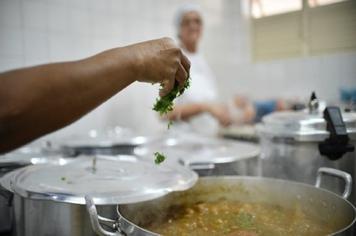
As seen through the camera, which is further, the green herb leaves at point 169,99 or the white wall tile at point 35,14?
the white wall tile at point 35,14

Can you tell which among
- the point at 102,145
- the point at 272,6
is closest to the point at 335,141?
the point at 102,145

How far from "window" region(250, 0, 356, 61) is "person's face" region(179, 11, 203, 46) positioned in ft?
2.13

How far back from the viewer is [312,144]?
0.92 m

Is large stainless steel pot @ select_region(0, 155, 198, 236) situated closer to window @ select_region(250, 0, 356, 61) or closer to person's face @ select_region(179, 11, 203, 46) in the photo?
window @ select_region(250, 0, 356, 61)

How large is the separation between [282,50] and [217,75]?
2.03 feet

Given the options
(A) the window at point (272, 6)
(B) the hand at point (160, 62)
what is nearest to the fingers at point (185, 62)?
(B) the hand at point (160, 62)

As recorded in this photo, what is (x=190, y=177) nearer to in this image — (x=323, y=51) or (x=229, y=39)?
(x=323, y=51)

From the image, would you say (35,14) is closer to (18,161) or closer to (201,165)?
(18,161)

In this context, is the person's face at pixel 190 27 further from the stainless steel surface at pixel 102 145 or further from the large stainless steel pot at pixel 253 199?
the large stainless steel pot at pixel 253 199

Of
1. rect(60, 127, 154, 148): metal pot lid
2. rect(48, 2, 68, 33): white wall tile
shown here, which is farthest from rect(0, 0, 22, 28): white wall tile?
rect(60, 127, 154, 148): metal pot lid

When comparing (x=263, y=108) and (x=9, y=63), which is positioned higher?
(x=9, y=63)

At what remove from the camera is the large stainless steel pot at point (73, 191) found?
0.74 m

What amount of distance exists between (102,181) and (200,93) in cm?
155

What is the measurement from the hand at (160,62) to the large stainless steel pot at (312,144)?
1.28 feet
